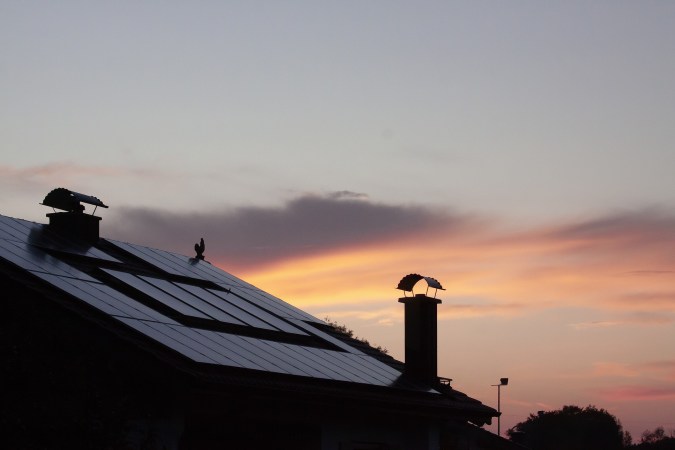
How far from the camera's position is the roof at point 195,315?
16141mm

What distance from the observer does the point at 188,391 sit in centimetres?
1541

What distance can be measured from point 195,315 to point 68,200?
572cm

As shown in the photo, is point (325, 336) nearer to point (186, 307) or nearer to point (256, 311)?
point (256, 311)

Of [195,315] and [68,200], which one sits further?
[68,200]

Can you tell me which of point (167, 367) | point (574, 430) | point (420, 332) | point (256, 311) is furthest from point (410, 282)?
point (574, 430)

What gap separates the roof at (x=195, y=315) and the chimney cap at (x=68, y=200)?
26.6 inches

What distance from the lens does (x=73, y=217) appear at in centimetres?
2247

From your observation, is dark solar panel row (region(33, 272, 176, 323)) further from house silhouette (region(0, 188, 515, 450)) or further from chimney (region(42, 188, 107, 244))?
chimney (region(42, 188, 107, 244))

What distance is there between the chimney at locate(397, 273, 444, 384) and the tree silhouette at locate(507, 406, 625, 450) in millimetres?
123955

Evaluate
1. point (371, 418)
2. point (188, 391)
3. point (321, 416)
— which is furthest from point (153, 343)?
point (371, 418)

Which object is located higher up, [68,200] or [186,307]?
[68,200]

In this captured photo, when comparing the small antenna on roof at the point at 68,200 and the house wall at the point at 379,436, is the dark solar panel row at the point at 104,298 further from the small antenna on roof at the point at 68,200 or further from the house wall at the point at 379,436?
the small antenna on roof at the point at 68,200

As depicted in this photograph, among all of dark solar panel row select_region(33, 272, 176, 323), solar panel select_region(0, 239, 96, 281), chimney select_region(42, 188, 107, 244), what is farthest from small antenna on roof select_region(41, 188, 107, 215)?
dark solar panel row select_region(33, 272, 176, 323)

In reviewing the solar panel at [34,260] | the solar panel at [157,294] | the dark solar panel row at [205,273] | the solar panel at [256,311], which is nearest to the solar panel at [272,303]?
the dark solar panel row at [205,273]
